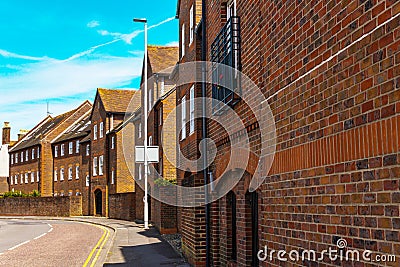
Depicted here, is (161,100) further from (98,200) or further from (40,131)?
(40,131)

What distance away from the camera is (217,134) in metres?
10.1

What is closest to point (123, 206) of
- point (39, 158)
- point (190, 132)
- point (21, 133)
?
point (190, 132)

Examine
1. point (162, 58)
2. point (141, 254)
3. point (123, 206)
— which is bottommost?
point (141, 254)

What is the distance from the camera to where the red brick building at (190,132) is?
11.2 meters

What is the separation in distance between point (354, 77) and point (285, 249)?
2.31 m

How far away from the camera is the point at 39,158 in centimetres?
5688

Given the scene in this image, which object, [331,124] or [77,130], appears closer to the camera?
[331,124]

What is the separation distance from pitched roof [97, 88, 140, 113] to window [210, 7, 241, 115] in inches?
1386

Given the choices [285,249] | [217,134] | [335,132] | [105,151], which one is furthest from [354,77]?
[105,151]

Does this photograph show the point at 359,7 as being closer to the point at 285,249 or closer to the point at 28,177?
the point at 285,249

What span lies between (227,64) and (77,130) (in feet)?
155

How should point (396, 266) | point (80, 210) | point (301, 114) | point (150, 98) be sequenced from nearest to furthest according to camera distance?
point (396, 266) → point (301, 114) → point (150, 98) → point (80, 210)

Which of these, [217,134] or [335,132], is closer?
[335,132]

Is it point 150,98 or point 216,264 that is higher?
point 150,98
